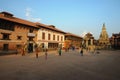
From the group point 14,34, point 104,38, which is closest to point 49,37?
point 14,34

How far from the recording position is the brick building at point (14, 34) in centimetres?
2244

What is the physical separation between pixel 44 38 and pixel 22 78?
2640 centimetres

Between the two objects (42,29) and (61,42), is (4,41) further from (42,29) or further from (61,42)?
(61,42)

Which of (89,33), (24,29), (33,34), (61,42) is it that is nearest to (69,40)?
(61,42)

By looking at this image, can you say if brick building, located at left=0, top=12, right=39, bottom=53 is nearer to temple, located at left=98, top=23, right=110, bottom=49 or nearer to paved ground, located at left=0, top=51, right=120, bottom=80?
paved ground, located at left=0, top=51, right=120, bottom=80

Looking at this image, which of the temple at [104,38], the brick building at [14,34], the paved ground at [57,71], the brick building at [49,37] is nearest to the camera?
the paved ground at [57,71]

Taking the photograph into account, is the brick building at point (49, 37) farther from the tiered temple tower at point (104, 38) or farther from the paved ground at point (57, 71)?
the tiered temple tower at point (104, 38)

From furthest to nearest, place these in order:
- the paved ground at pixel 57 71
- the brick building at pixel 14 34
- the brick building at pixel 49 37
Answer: the brick building at pixel 49 37 < the brick building at pixel 14 34 < the paved ground at pixel 57 71

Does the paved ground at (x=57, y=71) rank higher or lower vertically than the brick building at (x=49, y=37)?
lower

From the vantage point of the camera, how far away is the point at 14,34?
81.7 ft

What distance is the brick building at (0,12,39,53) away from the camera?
22438 millimetres

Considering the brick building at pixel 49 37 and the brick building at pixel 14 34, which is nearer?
the brick building at pixel 14 34

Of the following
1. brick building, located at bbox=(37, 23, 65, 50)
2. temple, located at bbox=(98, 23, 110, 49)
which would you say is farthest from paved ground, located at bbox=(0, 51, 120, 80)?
temple, located at bbox=(98, 23, 110, 49)

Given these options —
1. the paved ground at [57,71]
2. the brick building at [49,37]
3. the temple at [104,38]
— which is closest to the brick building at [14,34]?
the brick building at [49,37]
